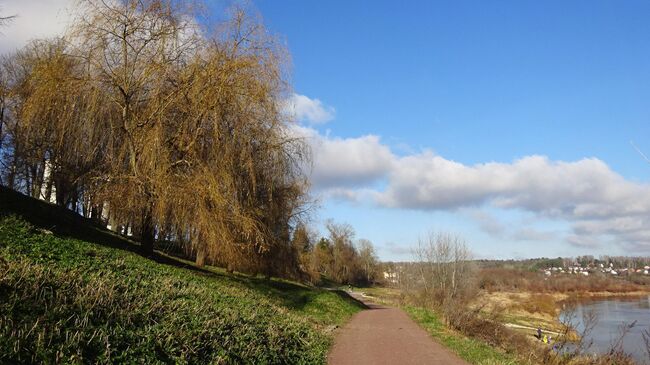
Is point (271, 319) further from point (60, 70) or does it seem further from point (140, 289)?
point (60, 70)

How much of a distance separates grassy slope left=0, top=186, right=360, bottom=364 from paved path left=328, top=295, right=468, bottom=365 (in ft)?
1.91

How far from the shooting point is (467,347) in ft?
44.1

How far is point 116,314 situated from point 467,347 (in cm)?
965

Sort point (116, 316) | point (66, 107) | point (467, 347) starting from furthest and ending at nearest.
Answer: point (66, 107) → point (467, 347) → point (116, 316)

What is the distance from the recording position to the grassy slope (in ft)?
18.2

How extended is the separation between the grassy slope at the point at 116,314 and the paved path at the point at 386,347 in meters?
0.58

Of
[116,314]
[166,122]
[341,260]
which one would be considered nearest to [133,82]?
[166,122]

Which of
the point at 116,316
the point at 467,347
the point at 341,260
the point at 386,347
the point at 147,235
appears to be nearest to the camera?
the point at 116,316

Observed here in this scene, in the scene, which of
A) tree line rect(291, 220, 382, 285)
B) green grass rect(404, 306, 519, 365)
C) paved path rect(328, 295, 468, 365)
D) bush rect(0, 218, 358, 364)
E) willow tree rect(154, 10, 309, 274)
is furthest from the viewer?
tree line rect(291, 220, 382, 285)

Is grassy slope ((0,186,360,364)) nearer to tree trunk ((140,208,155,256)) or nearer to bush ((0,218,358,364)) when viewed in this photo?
bush ((0,218,358,364))

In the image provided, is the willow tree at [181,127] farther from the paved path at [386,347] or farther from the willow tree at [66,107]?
the paved path at [386,347]

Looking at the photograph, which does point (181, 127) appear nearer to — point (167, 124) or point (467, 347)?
point (167, 124)

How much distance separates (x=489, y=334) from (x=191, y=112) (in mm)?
13598

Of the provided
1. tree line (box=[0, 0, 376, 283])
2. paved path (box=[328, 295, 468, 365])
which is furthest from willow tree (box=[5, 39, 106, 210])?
paved path (box=[328, 295, 468, 365])
